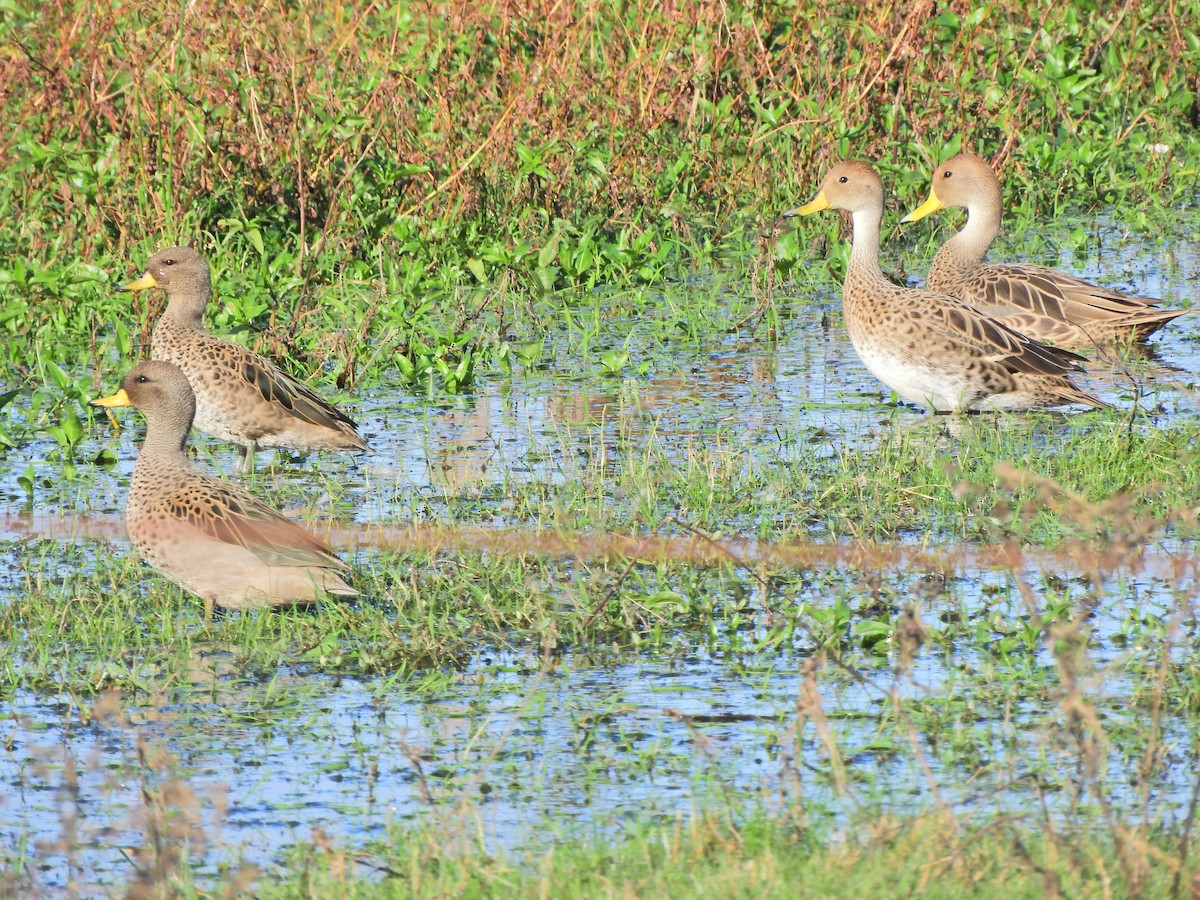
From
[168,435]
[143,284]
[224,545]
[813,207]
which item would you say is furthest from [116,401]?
[813,207]

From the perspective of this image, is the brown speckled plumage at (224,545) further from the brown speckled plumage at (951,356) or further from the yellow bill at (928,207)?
the yellow bill at (928,207)

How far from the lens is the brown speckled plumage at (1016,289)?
995 centimetres

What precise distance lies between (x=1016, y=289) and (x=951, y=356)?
1.73 metres

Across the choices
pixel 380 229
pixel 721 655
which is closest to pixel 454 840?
pixel 721 655

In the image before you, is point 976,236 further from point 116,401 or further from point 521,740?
point 521,740

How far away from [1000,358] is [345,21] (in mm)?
6381

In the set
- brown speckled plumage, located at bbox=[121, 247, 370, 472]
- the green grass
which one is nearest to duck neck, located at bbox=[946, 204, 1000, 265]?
the green grass

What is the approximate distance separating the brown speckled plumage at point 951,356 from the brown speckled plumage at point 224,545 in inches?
132

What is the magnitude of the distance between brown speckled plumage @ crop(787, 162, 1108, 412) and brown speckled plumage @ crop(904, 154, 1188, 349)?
918 millimetres

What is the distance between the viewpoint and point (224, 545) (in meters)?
6.29

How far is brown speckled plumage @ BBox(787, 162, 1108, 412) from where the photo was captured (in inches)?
344

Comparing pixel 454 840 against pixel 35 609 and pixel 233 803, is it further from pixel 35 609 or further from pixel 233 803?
pixel 35 609

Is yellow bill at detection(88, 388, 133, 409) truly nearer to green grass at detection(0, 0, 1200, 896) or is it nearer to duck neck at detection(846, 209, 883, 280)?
green grass at detection(0, 0, 1200, 896)

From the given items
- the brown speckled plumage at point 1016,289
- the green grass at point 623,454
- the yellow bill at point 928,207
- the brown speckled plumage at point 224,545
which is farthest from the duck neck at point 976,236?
the brown speckled plumage at point 224,545
